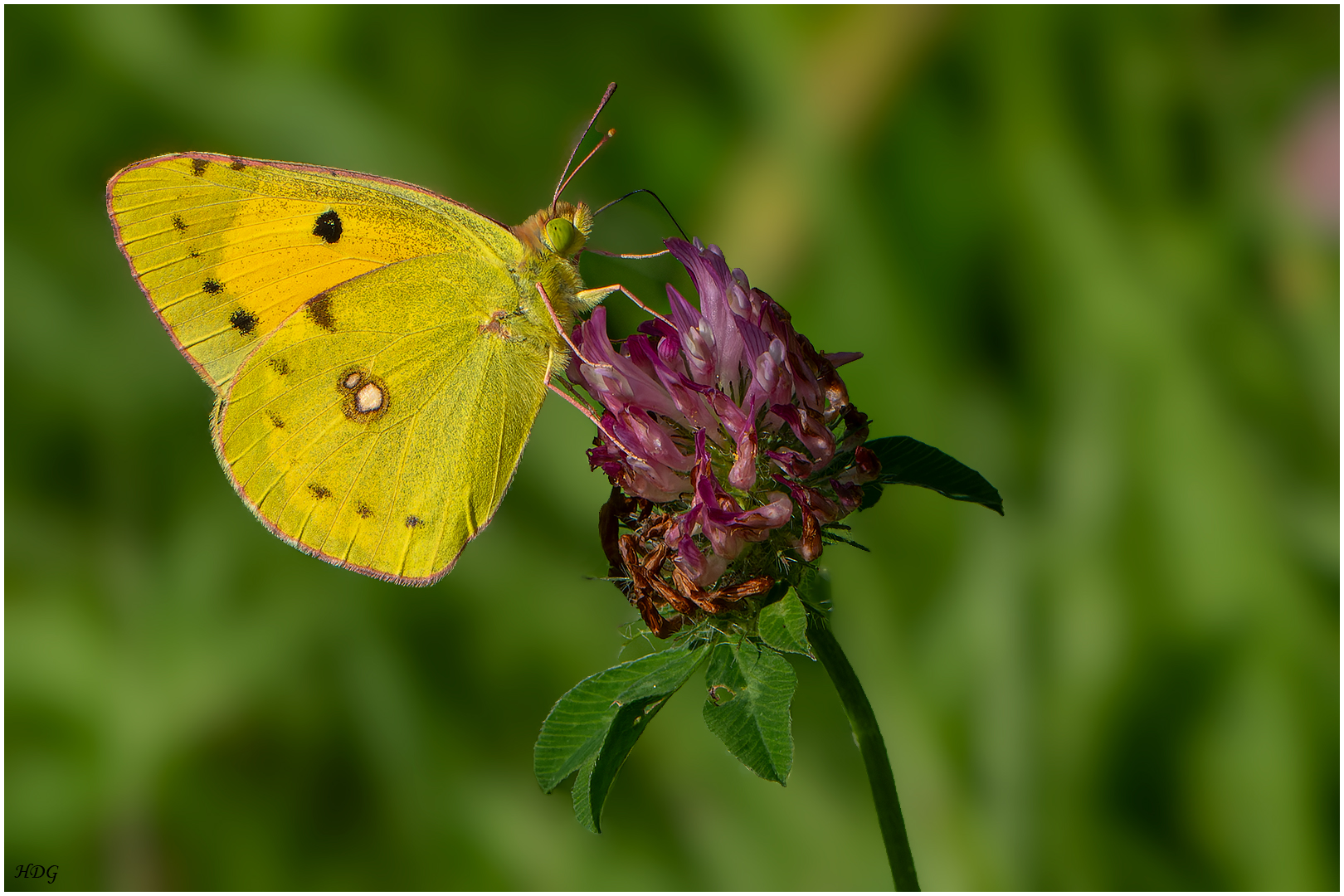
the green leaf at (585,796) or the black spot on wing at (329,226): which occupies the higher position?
the black spot on wing at (329,226)

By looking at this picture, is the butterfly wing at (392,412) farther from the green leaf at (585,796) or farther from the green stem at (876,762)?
the green stem at (876,762)

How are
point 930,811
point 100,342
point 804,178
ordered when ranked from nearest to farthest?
point 930,811, point 804,178, point 100,342

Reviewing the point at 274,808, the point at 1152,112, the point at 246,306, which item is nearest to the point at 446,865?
the point at 274,808

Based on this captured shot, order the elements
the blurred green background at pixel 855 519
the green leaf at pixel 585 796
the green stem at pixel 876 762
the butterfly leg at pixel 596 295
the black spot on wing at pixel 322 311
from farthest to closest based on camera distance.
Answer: the blurred green background at pixel 855 519 → the black spot on wing at pixel 322 311 → the butterfly leg at pixel 596 295 → the green leaf at pixel 585 796 → the green stem at pixel 876 762

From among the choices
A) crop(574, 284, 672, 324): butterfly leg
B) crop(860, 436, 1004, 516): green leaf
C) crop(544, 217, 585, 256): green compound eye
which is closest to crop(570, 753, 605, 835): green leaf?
crop(860, 436, 1004, 516): green leaf

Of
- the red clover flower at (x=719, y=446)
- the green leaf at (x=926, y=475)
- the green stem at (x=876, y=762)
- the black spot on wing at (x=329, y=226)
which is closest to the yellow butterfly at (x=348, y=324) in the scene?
the black spot on wing at (x=329, y=226)

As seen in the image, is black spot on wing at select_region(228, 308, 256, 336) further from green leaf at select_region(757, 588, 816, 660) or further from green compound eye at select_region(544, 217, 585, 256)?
green leaf at select_region(757, 588, 816, 660)

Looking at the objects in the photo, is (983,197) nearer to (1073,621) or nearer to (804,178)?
(804,178)
